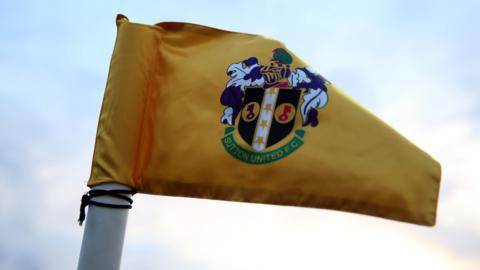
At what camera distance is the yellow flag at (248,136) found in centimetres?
371

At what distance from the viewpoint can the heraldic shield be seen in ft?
12.8

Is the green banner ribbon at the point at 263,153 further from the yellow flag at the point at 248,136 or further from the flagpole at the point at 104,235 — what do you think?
the flagpole at the point at 104,235

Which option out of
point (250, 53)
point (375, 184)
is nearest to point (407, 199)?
point (375, 184)

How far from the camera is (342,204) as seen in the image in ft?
12.1

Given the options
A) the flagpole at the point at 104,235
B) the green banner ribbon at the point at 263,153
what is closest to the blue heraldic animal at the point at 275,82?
the green banner ribbon at the point at 263,153

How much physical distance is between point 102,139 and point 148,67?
64 centimetres

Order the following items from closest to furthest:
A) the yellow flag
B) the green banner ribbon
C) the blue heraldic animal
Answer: the yellow flag < the green banner ribbon < the blue heraldic animal

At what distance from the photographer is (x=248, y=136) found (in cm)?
393

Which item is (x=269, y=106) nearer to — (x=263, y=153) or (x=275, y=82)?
(x=275, y=82)

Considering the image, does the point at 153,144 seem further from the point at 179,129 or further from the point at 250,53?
the point at 250,53

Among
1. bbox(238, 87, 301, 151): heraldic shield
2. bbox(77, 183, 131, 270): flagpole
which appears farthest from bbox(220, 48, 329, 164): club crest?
bbox(77, 183, 131, 270): flagpole

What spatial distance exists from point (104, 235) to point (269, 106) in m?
1.44

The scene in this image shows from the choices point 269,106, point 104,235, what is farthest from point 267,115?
point 104,235

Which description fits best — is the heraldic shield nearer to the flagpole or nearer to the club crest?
the club crest
